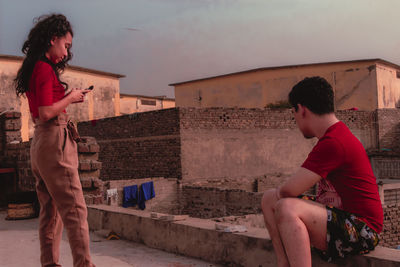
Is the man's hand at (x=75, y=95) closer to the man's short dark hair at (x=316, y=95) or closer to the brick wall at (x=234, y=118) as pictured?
the man's short dark hair at (x=316, y=95)

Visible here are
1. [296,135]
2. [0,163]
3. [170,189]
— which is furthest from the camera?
[296,135]

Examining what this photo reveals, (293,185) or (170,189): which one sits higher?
(293,185)

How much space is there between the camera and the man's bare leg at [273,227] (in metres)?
2.31

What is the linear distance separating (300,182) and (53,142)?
145 centimetres

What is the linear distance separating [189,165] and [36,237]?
38.1ft

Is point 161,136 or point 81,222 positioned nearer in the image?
point 81,222

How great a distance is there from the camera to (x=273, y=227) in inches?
94.5

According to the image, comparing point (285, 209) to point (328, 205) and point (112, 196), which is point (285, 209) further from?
point (112, 196)

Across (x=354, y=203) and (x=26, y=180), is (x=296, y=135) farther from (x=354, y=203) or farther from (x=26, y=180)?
(x=354, y=203)

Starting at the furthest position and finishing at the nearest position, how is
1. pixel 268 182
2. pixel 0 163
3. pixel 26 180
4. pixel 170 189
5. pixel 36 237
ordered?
1. pixel 268 182
2. pixel 170 189
3. pixel 0 163
4. pixel 26 180
5. pixel 36 237

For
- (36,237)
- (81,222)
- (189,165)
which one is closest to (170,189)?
(189,165)

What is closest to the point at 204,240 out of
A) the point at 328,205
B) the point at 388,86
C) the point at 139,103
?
the point at 328,205

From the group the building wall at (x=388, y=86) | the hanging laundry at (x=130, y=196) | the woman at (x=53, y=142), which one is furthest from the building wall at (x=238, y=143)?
the woman at (x=53, y=142)

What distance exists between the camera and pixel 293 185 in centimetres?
226
